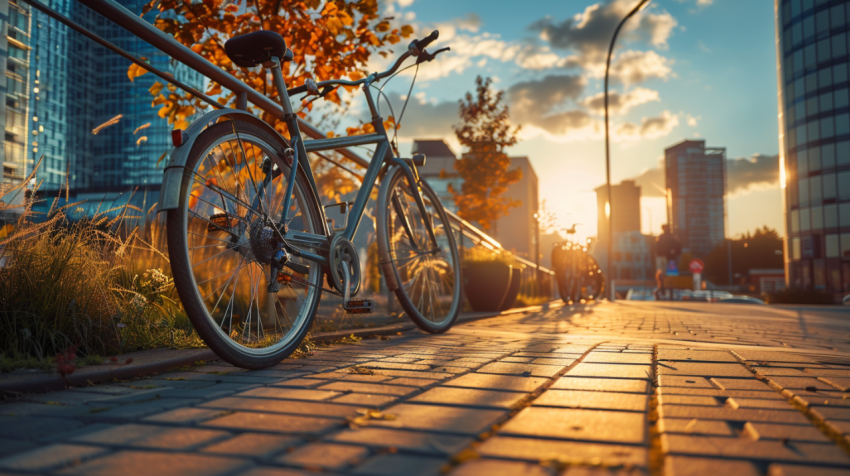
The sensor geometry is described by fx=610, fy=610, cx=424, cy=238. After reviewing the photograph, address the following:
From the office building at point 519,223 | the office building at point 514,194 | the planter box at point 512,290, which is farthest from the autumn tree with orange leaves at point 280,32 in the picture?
the office building at point 519,223

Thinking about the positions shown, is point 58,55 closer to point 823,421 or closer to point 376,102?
point 376,102

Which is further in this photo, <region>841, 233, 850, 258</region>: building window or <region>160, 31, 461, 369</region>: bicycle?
<region>841, 233, 850, 258</region>: building window

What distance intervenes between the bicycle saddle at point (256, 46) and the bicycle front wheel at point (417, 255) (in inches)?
47.7

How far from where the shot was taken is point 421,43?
12.6 feet

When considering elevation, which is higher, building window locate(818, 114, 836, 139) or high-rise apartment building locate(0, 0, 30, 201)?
building window locate(818, 114, 836, 139)

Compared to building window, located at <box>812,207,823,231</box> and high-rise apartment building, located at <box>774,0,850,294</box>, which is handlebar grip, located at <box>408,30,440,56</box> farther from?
Answer: building window, located at <box>812,207,823,231</box>

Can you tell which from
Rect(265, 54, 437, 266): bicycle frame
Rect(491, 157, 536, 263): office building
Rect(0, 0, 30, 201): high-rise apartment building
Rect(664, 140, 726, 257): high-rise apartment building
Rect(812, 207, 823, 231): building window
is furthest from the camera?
Rect(664, 140, 726, 257): high-rise apartment building

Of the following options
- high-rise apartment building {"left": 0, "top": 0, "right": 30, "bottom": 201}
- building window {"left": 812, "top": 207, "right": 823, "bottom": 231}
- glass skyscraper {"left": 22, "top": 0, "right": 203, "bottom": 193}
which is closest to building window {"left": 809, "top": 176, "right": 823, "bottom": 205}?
building window {"left": 812, "top": 207, "right": 823, "bottom": 231}

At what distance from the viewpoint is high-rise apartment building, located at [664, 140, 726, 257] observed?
14188 cm

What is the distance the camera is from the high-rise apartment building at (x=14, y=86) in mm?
2529

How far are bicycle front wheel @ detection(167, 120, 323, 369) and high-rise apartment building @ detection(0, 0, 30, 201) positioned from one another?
0.77 metres

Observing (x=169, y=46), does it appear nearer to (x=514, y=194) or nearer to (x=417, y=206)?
(x=417, y=206)

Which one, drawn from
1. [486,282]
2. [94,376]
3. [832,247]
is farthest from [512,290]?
[832,247]

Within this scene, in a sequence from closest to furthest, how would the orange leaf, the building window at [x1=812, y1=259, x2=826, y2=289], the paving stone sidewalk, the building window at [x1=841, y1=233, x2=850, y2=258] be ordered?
the paving stone sidewalk → the orange leaf → the building window at [x1=841, y1=233, x2=850, y2=258] → the building window at [x1=812, y1=259, x2=826, y2=289]
